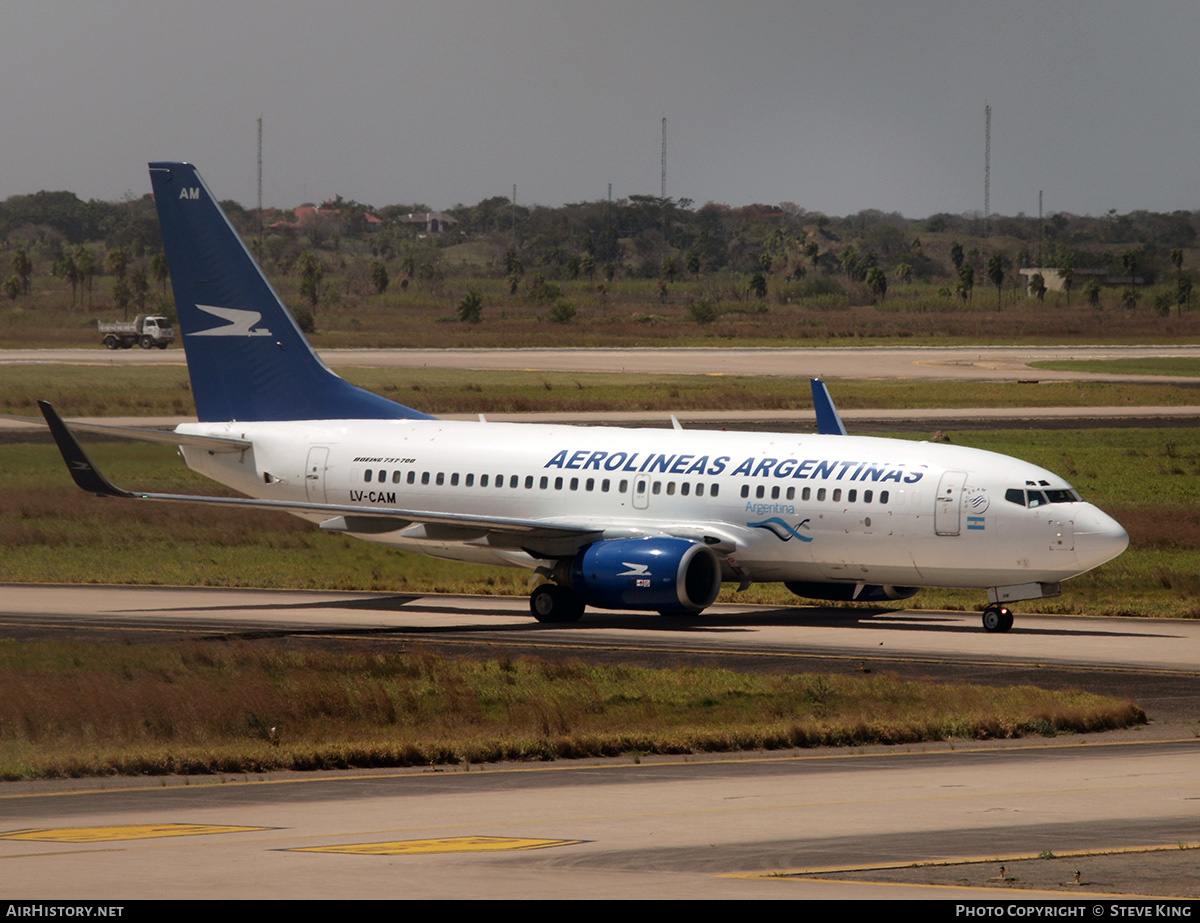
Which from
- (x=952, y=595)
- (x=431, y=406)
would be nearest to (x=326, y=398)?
(x=952, y=595)

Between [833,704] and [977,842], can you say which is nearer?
[977,842]

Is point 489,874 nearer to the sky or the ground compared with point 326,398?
nearer to the ground

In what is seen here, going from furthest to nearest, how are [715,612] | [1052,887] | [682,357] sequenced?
1. [682,357]
2. [715,612]
3. [1052,887]

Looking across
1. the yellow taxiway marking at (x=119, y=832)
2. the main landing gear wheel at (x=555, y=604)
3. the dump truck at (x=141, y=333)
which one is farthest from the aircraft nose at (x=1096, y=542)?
the dump truck at (x=141, y=333)

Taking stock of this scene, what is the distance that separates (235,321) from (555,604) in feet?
42.8

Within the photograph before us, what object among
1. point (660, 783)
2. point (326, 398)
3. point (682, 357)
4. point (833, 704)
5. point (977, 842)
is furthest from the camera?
point (682, 357)

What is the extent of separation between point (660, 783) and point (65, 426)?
65.5 feet

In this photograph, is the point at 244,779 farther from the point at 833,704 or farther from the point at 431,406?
the point at 431,406

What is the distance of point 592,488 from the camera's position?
43875 millimetres

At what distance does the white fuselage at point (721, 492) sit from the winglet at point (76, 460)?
21.4 ft

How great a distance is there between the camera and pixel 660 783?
77.7 ft

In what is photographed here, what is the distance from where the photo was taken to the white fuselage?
3972 cm

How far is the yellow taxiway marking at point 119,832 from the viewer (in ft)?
61.2

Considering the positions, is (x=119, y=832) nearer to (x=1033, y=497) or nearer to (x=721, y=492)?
(x=721, y=492)
